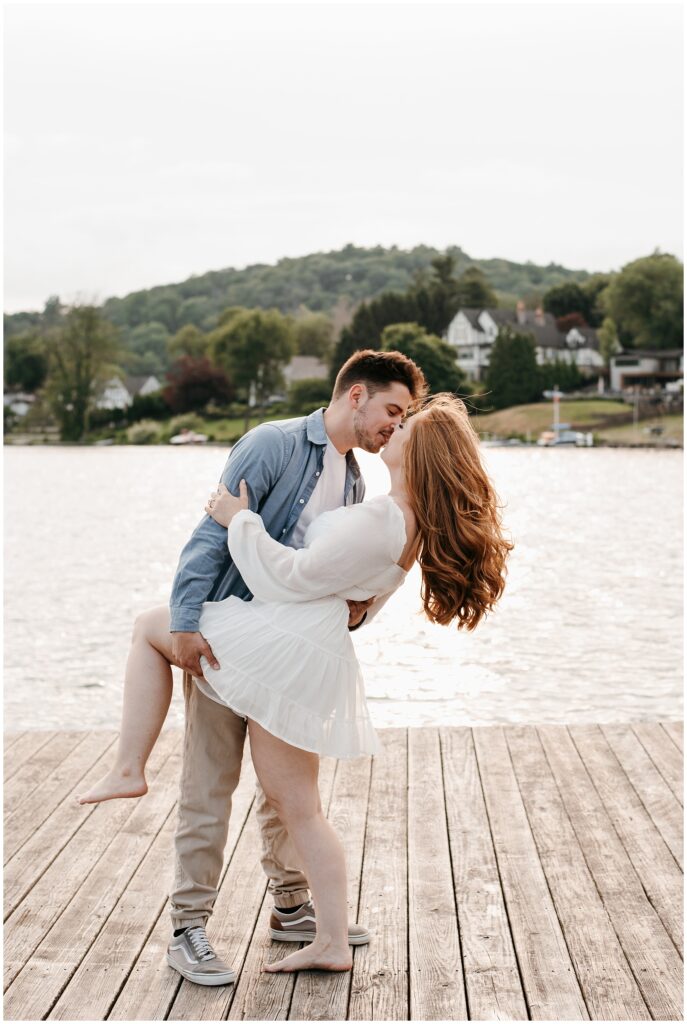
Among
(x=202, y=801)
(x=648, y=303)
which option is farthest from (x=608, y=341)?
(x=202, y=801)

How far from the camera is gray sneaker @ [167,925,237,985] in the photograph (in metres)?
2.71

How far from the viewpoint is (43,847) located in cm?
357

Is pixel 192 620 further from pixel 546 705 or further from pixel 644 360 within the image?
pixel 644 360

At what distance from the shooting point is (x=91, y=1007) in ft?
8.50

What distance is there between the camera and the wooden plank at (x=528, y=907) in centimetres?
262

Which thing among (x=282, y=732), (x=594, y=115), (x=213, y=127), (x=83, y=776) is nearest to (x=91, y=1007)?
(x=282, y=732)

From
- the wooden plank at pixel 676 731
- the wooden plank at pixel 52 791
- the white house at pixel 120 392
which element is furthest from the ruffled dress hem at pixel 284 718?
the white house at pixel 120 392

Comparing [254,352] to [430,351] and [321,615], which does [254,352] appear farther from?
[321,615]

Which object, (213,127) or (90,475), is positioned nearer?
(90,475)

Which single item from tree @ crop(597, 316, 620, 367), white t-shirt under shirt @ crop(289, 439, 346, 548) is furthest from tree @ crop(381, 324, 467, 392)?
white t-shirt under shirt @ crop(289, 439, 346, 548)

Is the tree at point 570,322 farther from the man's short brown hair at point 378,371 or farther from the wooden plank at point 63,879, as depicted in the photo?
the man's short brown hair at point 378,371

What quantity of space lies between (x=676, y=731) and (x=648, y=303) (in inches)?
2772

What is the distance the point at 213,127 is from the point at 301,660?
333 feet

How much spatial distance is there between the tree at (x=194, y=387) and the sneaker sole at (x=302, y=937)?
65116mm
